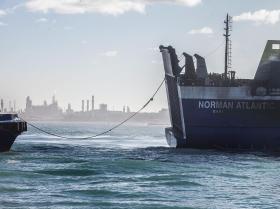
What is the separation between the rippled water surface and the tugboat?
214cm

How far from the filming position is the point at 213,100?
38125 mm

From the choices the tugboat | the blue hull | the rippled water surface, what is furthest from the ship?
the tugboat

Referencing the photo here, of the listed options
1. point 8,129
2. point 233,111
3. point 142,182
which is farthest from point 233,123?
point 142,182

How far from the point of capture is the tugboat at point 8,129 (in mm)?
36906

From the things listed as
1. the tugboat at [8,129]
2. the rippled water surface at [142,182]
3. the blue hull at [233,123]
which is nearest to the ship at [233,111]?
the blue hull at [233,123]

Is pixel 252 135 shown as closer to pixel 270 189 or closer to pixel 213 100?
pixel 213 100

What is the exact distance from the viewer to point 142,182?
24.0 metres

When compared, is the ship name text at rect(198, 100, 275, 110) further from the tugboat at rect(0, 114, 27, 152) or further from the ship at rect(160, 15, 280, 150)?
the tugboat at rect(0, 114, 27, 152)

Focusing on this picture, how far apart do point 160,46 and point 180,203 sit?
25921 mm

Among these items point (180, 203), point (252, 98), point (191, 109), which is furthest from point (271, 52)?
point (180, 203)

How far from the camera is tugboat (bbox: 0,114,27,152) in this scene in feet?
121

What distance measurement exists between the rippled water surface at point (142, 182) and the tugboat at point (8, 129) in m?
2.14

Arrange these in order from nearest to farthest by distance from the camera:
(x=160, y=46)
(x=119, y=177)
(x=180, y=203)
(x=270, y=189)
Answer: (x=180, y=203)
(x=270, y=189)
(x=119, y=177)
(x=160, y=46)

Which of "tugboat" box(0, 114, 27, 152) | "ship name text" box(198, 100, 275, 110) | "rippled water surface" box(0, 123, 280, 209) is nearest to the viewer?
"rippled water surface" box(0, 123, 280, 209)
